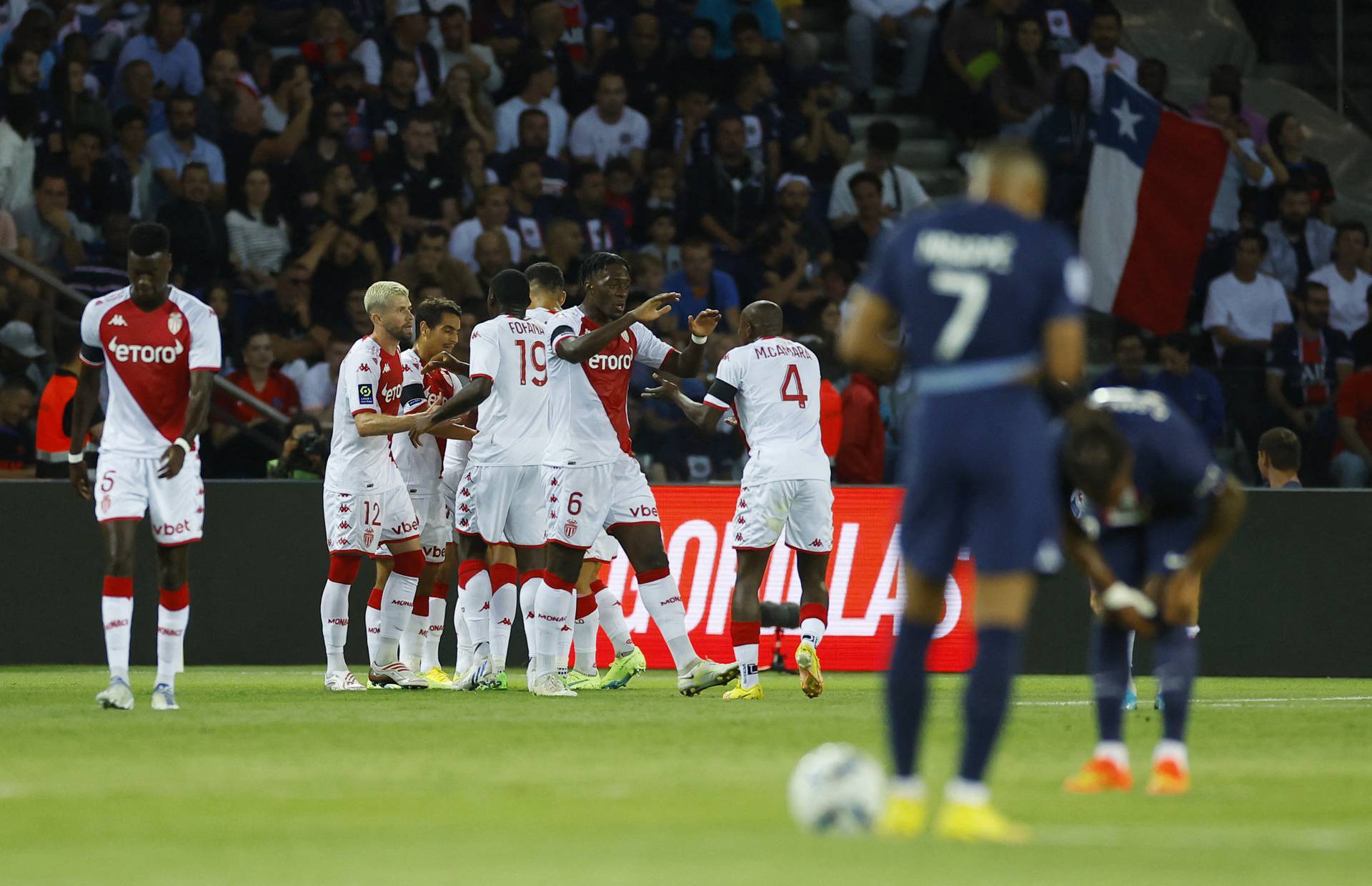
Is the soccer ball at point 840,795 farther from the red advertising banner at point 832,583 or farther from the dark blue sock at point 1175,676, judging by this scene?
the red advertising banner at point 832,583

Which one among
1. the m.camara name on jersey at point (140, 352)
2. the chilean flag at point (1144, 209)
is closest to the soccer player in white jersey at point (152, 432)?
the m.camara name on jersey at point (140, 352)

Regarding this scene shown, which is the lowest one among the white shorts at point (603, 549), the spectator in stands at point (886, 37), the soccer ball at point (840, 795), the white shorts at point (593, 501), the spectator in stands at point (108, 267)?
the white shorts at point (603, 549)

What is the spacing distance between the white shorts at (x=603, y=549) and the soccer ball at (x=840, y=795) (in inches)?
316

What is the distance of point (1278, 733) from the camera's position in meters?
10.8

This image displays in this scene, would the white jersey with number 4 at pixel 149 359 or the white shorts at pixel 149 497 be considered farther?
the white jersey with number 4 at pixel 149 359

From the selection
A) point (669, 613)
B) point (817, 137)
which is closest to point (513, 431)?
point (669, 613)

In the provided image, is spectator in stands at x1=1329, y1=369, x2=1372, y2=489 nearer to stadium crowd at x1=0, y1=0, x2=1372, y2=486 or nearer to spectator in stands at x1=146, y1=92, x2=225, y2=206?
stadium crowd at x1=0, y1=0, x2=1372, y2=486

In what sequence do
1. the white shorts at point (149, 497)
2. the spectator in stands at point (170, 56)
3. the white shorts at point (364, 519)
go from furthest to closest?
the spectator in stands at point (170, 56)
the white shorts at point (364, 519)
the white shorts at point (149, 497)

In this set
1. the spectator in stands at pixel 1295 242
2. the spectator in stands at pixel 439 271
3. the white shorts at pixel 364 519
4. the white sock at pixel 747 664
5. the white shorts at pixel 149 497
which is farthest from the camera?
the spectator in stands at pixel 1295 242

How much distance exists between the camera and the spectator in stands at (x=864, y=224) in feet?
68.4

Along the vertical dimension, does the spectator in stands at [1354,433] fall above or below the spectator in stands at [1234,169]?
below

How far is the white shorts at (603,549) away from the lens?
14.8 m

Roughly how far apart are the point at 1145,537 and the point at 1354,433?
11.5m

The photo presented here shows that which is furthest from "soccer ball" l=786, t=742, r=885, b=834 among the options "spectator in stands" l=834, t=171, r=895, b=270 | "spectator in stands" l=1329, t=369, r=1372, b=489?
"spectator in stands" l=834, t=171, r=895, b=270
